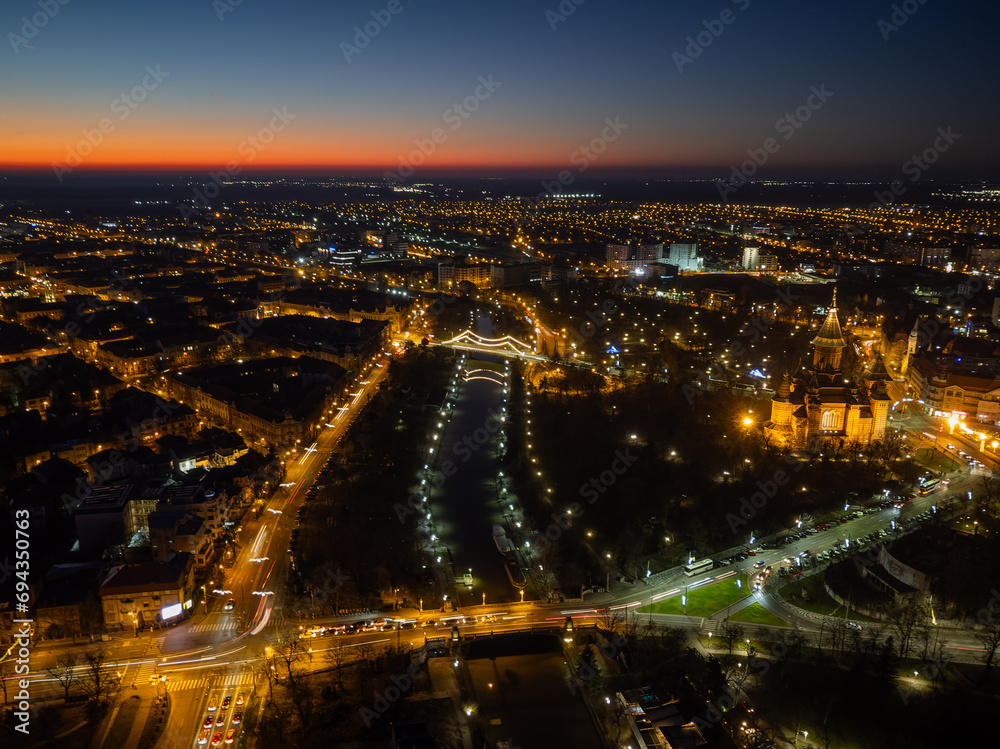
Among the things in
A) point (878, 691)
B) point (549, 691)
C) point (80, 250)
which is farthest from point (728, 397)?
point (80, 250)

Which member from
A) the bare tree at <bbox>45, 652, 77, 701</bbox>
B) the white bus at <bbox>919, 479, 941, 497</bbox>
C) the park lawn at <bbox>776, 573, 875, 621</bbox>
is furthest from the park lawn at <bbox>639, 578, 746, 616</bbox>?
the bare tree at <bbox>45, 652, 77, 701</bbox>

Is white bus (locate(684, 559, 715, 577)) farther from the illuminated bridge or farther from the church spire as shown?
the illuminated bridge

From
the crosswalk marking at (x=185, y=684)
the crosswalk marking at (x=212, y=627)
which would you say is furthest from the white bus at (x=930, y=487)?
the crosswalk marking at (x=185, y=684)

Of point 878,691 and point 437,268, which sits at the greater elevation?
point 437,268

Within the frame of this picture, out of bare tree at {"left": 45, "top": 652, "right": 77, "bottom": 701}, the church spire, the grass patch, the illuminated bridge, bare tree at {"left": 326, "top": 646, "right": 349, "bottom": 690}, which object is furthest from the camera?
the illuminated bridge

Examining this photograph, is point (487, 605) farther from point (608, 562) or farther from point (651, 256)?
point (651, 256)
